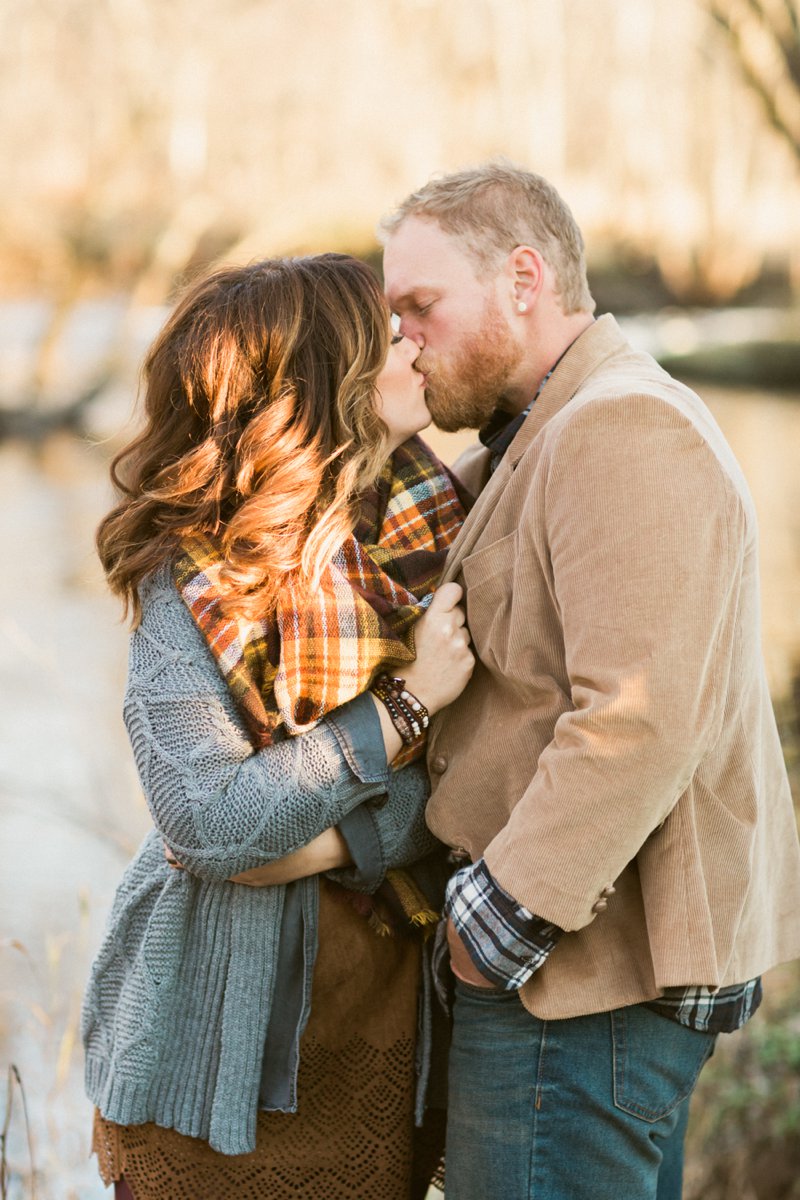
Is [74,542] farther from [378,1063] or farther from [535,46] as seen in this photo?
[378,1063]

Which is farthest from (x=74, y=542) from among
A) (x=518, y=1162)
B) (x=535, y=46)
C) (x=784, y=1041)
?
(x=518, y=1162)

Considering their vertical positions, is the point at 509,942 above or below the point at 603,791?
below

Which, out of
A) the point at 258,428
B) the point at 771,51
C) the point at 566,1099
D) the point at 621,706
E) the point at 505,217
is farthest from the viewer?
the point at 771,51

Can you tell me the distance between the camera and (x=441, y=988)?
5.48 feet

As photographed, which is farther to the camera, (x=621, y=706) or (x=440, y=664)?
(x=440, y=664)

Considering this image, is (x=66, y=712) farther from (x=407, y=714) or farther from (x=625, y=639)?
(x=625, y=639)

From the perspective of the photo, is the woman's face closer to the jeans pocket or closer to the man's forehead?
the man's forehead

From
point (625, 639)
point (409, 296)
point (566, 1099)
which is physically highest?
point (409, 296)

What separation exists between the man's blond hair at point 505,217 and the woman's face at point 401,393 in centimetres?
18

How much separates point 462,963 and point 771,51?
357 centimetres

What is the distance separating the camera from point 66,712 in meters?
6.06

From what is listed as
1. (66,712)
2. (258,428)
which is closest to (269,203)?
(66,712)

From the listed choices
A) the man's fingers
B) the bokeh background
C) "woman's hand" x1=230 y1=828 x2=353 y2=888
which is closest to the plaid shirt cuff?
"woman's hand" x1=230 y1=828 x2=353 y2=888

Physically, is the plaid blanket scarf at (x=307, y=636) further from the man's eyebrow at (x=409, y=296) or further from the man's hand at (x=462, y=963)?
the man's eyebrow at (x=409, y=296)
